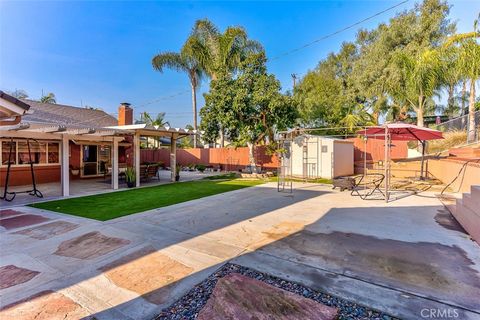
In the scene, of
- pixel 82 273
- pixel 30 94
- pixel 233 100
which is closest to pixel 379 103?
pixel 233 100

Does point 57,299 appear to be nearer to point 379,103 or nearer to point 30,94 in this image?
point 379,103

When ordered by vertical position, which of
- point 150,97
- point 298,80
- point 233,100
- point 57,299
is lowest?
point 57,299

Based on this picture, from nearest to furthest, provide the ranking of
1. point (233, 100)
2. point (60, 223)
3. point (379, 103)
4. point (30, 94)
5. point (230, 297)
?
point (230, 297) < point (60, 223) < point (233, 100) < point (379, 103) < point (30, 94)

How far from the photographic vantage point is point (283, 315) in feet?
8.02

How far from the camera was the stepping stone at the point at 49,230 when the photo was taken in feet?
16.5

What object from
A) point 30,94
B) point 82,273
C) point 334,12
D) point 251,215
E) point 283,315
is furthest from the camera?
point 30,94

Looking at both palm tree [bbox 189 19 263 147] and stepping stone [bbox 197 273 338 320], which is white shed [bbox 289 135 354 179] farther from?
stepping stone [bbox 197 273 338 320]

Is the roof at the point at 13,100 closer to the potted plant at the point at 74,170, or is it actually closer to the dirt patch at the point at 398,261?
the dirt patch at the point at 398,261

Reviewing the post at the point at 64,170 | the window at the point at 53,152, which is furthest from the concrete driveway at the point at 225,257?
the window at the point at 53,152

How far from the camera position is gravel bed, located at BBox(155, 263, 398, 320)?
→ 2.53 meters

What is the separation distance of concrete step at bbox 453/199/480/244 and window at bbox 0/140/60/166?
1458 centimetres

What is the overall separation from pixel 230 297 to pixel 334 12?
47.8ft

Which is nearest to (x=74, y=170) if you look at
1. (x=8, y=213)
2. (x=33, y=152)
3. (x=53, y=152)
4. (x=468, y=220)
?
(x=53, y=152)

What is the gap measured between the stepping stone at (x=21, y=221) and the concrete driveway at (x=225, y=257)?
0.02 m
